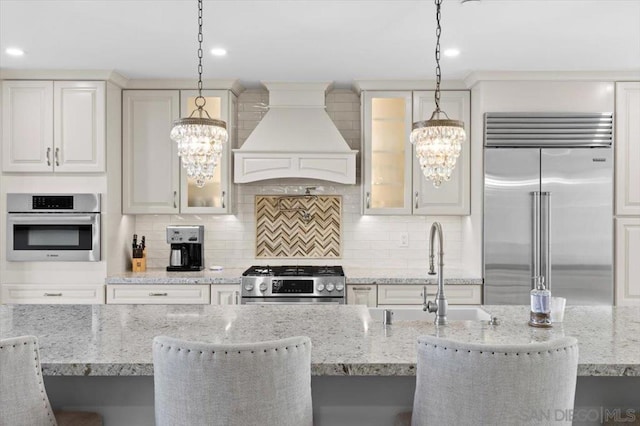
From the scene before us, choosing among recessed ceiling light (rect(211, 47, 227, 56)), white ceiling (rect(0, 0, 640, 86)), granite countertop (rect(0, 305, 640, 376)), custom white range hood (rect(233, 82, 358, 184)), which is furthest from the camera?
custom white range hood (rect(233, 82, 358, 184))

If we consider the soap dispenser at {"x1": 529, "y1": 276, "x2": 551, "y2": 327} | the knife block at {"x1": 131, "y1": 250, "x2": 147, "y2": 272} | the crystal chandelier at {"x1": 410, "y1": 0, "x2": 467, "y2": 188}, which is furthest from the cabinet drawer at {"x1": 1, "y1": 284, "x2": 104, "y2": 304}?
the soap dispenser at {"x1": 529, "y1": 276, "x2": 551, "y2": 327}

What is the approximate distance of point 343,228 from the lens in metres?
4.64

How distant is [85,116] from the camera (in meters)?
3.98

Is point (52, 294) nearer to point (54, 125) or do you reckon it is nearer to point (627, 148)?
point (54, 125)

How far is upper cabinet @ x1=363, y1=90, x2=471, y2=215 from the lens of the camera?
4.22 m

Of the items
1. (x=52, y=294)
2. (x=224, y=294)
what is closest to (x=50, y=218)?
(x=52, y=294)

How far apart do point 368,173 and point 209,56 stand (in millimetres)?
1547

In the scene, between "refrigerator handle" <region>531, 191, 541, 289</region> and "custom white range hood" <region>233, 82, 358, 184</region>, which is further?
"custom white range hood" <region>233, 82, 358, 184</region>

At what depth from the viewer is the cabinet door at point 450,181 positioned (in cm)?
421

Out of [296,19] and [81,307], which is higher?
[296,19]

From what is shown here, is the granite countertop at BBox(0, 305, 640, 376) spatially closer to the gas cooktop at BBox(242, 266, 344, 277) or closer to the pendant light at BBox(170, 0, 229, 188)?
the pendant light at BBox(170, 0, 229, 188)

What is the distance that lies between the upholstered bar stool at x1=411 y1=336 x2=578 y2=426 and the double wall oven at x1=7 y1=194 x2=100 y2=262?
3270 millimetres

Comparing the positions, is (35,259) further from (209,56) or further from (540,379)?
(540,379)

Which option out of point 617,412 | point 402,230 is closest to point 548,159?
point 402,230
